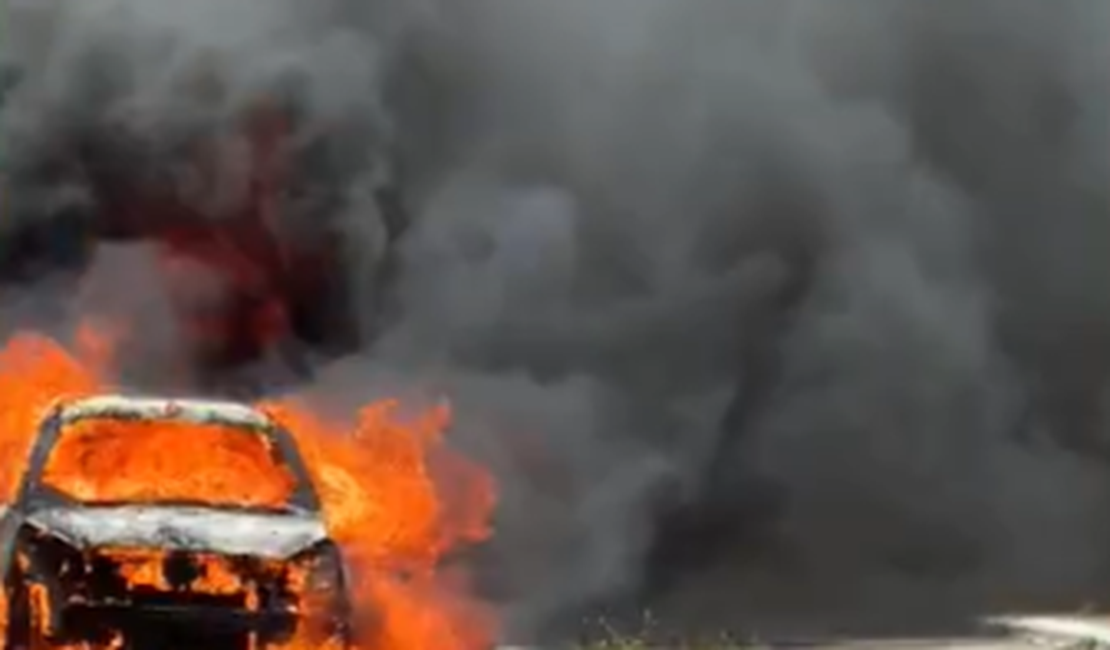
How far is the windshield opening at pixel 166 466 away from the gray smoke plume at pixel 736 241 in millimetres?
3268

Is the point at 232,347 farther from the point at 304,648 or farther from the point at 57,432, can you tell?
the point at 304,648

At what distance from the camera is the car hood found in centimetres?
1028

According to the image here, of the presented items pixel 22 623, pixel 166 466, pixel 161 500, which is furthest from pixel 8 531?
pixel 166 466

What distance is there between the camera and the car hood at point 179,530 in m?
10.3

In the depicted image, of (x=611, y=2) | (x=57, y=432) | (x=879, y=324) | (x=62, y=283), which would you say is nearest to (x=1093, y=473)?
(x=879, y=324)

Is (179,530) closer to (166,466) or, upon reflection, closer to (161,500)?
Result: (161,500)

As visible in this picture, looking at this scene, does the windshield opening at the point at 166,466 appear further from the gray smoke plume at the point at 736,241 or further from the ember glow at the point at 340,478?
the gray smoke plume at the point at 736,241

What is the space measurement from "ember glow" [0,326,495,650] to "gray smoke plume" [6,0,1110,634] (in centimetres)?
101

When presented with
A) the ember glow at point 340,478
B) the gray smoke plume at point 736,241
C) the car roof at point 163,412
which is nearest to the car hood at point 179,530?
the ember glow at point 340,478

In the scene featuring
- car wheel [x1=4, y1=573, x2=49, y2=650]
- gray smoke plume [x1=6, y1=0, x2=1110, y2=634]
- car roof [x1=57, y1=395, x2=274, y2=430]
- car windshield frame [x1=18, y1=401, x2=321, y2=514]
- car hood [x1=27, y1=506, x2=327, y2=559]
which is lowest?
car wheel [x1=4, y1=573, x2=49, y2=650]

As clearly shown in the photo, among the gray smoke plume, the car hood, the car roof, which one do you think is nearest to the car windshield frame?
the car roof

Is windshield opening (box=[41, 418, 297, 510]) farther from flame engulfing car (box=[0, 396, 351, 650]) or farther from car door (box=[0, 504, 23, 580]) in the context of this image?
car door (box=[0, 504, 23, 580])

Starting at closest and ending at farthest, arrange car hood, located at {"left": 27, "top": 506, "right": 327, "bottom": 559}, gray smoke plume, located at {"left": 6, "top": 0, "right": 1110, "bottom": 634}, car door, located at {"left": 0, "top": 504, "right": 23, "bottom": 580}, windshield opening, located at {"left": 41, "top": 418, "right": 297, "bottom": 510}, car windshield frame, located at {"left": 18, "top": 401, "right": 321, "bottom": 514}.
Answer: car hood, located at {"left": 27, "top": 506, "right": 327, "bottom": 559}, car door, located at {"left": 0, "top": 504, "right": 23, "bottom": 580}, car windshield frame, located at {"left": 18, "top": 401, "right": 321, "bottom": 514}, windshield opening, located at {"left": 41, "top": 418, "right": 297, "bottom": 510}, gray smoke plume, located at {"left": 6, "top": 0, "right": 1110, "bottom": 634}

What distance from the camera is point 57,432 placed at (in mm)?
11227
